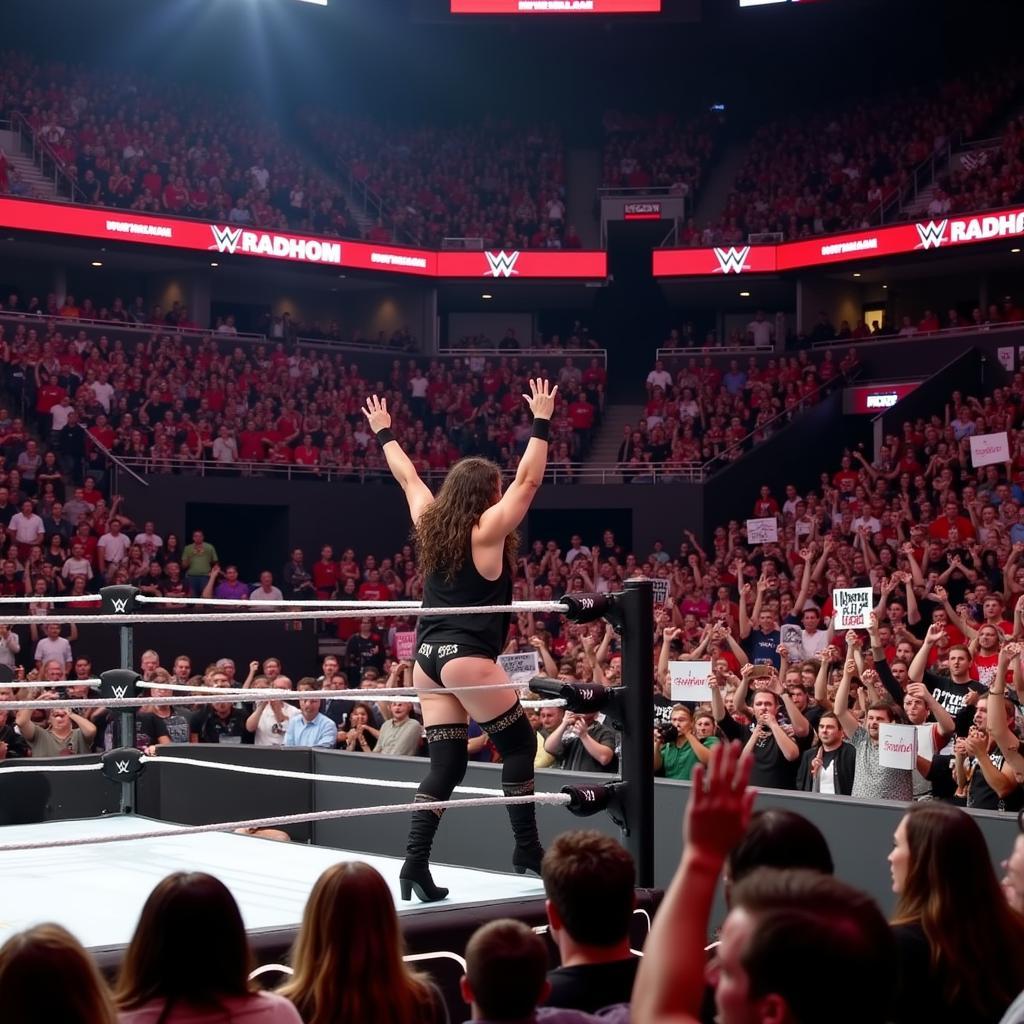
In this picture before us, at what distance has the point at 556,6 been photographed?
24.6 meters

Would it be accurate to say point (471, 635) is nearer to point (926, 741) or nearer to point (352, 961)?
point (352, 961)

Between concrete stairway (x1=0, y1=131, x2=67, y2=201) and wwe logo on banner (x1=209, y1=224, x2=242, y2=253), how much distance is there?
2.32 metres

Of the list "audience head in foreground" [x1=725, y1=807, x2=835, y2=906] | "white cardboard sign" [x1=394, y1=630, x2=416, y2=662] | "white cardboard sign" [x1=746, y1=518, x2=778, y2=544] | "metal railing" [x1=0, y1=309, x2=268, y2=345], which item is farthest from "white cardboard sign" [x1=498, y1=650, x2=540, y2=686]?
"metal railing" [x1=0, y1=309, x2=268, y2=345]

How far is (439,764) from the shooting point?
173 inches

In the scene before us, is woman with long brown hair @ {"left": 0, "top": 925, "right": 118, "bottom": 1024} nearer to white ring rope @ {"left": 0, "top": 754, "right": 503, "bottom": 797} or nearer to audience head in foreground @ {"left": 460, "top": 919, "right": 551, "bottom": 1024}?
audience head in foreground @ {"left": 460, "top": 919, "right": 551, "bottom": 1024}

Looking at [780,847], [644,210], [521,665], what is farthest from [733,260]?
[780,847]

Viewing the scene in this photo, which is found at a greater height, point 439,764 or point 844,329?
point 844,329

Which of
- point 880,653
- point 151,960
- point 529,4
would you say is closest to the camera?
point 151,960

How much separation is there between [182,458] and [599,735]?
11918 mm

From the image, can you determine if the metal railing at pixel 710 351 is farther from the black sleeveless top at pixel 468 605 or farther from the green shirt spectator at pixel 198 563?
the black sleeveless top at pixel 468 605

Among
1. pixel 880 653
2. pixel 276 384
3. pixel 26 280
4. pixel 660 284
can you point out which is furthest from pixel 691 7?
pixel 880 653

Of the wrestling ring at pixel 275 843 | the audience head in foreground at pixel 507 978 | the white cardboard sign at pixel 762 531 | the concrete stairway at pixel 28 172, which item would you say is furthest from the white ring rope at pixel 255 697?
the concrete stairway at pixel 28 172

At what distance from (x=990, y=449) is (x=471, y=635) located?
9958 mm

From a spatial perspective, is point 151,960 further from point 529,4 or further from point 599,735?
point 529,4
